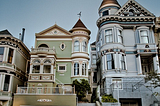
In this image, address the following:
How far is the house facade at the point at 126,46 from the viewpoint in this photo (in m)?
23.9

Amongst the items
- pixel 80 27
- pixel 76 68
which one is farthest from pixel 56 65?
pixel 80 27

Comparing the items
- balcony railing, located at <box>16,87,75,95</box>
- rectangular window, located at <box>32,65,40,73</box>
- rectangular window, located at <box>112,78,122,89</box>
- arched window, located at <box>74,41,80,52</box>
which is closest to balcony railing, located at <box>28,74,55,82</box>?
rectangular window, located at <box>32,65,40,73</box>

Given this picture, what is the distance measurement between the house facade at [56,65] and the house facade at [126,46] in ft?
10.7

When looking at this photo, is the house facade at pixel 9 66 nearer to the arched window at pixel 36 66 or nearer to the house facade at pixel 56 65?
the house facade at pixel 56 65

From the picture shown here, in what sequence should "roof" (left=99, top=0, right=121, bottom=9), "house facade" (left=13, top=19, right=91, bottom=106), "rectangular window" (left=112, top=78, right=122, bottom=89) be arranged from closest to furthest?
1. "house facade" (left=13, top=19, right=91, bottom=106)
2. "rectangular window" (left=112, top=78, right=122, bottom=89)
3. "roof" (left=99, top=0, right=121, bottom=9)

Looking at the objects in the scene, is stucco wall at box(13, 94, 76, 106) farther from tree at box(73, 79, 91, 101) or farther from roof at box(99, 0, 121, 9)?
roof at box(99, 0, 121, 9)

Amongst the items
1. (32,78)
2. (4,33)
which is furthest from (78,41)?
(4,33)

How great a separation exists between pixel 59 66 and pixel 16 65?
600cm

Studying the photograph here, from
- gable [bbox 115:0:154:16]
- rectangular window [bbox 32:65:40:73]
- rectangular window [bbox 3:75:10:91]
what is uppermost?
gable [bbox 115:0:154:16]

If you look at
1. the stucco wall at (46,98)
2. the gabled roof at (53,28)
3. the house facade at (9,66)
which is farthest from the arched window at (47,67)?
the stucco wall at (46,98)

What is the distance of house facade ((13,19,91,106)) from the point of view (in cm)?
2067

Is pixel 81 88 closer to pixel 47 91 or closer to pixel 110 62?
pixel 47 91

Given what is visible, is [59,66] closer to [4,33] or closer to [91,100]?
[91,100]

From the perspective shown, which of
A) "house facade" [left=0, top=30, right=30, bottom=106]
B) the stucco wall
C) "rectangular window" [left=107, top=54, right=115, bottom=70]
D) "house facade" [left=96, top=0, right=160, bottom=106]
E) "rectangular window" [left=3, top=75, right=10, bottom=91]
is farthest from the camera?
"rectangular window" [left=107, top=54, right=115, bottom=70]
